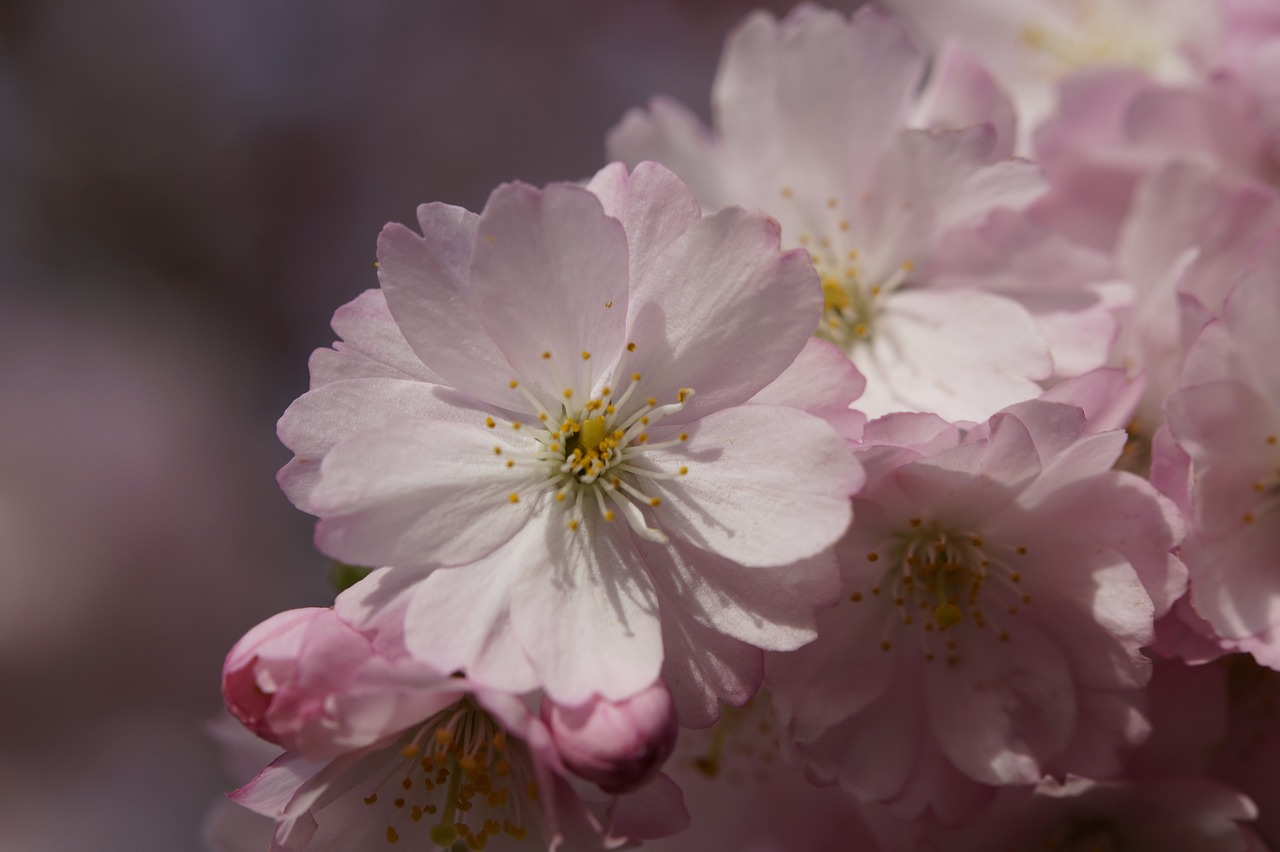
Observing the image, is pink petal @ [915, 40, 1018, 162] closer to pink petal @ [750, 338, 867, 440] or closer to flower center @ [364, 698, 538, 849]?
pink petal @ [750, 338, 867, 440]

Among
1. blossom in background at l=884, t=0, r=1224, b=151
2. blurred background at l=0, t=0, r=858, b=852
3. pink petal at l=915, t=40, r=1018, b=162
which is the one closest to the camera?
pink petal at l=915, t=40, r=1018, b=162

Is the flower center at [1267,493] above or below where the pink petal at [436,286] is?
below

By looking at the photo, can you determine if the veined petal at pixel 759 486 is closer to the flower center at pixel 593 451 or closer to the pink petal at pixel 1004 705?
the flower center at pixel 593 451

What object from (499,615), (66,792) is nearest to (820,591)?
(499,615)

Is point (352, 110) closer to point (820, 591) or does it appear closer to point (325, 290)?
point (325, 290)

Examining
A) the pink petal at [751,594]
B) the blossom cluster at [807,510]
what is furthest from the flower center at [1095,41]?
the pink petal at [751,594]

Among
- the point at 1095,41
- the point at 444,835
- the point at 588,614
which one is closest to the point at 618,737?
the point at 588,614

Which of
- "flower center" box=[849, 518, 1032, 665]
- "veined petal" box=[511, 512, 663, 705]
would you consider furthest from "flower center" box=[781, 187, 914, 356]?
"veined petal" box=[511, 512, 663, 705]

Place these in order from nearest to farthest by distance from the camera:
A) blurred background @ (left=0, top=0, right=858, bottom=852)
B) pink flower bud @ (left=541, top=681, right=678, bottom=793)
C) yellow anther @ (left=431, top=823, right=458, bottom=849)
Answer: pink flower bud @ (left=541, top=681, right=678, bottom=793) → yellow anther @ (left=431, top=823, right=458, bottom=849) → blurred background @ (left=0, top=0, right=858, bottom=852)
